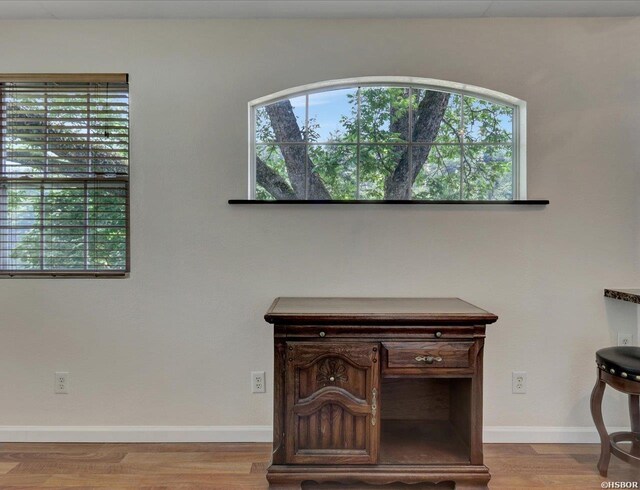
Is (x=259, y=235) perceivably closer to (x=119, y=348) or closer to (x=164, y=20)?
(x=119, y=348)

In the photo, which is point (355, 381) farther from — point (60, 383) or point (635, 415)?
point (60, 383)

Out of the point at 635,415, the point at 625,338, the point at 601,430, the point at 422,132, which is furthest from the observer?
the point at 422,132

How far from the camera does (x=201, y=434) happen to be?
2.24 m

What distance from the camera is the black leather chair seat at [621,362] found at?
1.74m

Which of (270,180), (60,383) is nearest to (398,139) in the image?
(270,180)

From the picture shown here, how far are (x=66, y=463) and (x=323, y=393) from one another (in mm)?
1402

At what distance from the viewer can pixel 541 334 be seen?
2248 mm

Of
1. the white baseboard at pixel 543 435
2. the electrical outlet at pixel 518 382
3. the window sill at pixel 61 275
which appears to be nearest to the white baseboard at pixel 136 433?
the window sill at pixel 61 275

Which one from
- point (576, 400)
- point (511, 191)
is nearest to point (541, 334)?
point (576, 400)

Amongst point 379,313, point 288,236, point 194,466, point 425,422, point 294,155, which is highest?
point 294,155

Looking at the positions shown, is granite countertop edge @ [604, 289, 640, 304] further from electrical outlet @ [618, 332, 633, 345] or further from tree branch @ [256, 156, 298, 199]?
tree branch @ [256, 156, 298, 199]

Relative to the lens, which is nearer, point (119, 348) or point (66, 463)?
point (66, 463)

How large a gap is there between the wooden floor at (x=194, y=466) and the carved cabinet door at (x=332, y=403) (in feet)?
0.92

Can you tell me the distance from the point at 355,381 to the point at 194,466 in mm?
964
